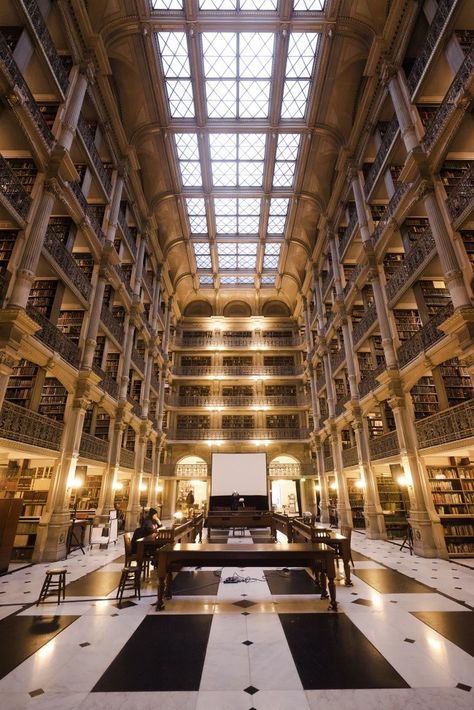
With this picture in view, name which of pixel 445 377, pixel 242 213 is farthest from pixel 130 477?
pixel 242 213

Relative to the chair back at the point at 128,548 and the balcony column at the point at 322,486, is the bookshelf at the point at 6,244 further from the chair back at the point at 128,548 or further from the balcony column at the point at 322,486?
the balcony column at the point at 322,486

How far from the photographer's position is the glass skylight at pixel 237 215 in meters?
18.2

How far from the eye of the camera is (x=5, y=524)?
22.4ft

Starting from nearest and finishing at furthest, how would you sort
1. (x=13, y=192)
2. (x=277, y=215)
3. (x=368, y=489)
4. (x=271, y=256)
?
1. (x=13, y=192)
2. (x=368, y=489)
3. (x=277, y=215)
4. (x=271, y=256)

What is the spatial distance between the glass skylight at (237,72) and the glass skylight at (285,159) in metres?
1.55

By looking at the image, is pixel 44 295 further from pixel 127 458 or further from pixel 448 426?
pixel 448 426

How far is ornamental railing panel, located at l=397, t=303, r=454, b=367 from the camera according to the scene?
A: 25.7ft

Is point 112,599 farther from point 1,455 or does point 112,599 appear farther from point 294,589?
point 1,455

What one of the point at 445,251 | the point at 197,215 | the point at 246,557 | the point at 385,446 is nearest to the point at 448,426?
the point at 385,446

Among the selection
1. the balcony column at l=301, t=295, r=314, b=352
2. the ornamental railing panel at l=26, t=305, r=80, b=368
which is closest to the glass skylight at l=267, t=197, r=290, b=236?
the balcony column at l=301, t=295, r=314, b=352

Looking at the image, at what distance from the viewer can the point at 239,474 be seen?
17719mm

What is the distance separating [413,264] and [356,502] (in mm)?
10047

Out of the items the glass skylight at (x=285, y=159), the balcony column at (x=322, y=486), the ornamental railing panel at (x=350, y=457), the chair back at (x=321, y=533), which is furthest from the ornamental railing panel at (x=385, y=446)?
the glass skylight at (x=285, y=159)

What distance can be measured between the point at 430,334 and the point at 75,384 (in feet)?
30.4
